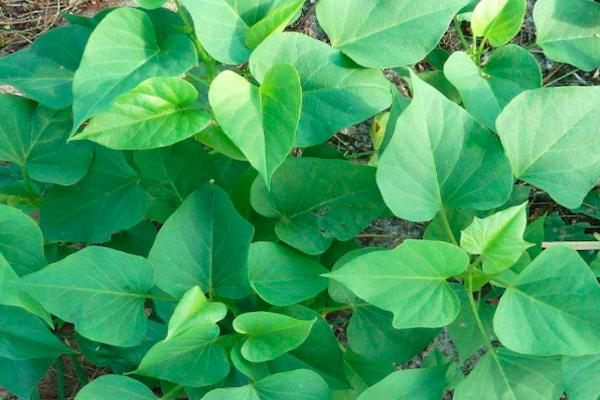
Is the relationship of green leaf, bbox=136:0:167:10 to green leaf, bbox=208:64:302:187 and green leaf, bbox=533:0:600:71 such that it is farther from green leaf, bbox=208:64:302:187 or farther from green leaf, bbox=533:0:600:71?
green leaf, bbox=533:0:600:71

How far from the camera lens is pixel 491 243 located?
0.84 m

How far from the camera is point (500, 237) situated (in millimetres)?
829

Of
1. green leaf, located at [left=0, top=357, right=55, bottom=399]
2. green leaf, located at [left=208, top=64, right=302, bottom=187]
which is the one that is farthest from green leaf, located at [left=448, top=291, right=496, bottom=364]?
green leaf, located at [left=0, top=357, right=55, bottom=399]

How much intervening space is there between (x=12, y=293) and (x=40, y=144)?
0.28 metres

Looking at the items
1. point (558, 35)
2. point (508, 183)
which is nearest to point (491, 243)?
point (508, 183)

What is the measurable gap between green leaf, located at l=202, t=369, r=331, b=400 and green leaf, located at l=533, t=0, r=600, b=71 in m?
0.65

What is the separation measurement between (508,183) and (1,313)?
0.76m

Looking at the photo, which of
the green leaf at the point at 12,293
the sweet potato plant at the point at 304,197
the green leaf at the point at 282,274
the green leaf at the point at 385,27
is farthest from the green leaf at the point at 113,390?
the green leaf at the point at 385,27

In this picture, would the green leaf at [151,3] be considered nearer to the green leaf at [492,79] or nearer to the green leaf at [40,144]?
the green leaf at [40,144]

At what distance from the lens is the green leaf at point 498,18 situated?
3.40 ft

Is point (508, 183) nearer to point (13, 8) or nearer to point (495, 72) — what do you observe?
point (495, 72)

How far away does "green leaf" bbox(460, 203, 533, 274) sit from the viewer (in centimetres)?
82

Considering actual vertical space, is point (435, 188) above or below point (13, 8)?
above

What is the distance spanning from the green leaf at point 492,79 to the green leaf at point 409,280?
9.7 inches
